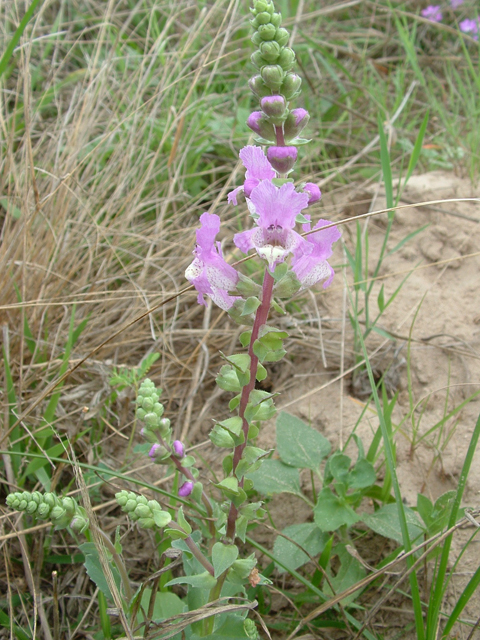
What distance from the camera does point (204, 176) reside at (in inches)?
149

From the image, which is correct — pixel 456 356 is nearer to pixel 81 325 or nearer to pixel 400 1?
pixel 81 325

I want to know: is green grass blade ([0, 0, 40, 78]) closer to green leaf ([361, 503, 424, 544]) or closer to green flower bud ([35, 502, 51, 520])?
green flower bud ([35, 502, 51, 520])

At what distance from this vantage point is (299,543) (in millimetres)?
1993

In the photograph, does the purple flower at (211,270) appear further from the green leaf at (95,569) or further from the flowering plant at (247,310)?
the green leaf at (95,569)

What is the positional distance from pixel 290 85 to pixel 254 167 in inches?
8.5

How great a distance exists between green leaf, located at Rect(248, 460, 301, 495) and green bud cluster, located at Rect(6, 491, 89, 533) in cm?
76

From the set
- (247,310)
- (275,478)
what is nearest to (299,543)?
(275,478)

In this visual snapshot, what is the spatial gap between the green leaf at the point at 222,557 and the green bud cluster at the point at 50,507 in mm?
379

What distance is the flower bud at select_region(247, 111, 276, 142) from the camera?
4.56ft

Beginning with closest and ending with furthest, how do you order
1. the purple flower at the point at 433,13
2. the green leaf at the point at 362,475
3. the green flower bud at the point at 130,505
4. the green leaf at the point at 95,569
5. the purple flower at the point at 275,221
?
the purple flower at the point at 275,221 → the green flower bud at the point at 130,505 → the green leaf at the point at 95,569 → the green leaf at the point at 362,475 → the purple flower at the point at 433,13

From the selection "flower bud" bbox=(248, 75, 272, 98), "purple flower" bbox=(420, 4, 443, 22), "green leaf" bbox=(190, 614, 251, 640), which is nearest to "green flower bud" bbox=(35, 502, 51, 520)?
"green leaf" bbox=(190, 614, 251, 640)

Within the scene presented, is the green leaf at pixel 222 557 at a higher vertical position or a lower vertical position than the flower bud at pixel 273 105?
lower

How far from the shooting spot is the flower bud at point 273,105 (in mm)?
1320

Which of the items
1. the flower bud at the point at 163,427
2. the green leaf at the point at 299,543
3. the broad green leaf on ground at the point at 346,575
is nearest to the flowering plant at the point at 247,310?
the flower bud at the point at 163,427
